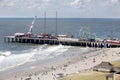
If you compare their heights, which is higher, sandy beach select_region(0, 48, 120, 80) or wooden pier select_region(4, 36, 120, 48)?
wooden pier select_region(4, 36, 120, 48)

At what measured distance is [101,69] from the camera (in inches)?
2183

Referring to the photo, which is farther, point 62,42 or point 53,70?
point 62,42

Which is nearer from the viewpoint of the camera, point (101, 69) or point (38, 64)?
point (101, 69)

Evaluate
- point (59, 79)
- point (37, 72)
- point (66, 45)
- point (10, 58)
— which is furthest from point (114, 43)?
point (59, 79)

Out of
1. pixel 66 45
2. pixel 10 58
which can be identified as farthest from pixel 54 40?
pixel 10 58

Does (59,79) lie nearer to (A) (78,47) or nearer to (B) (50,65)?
(B) (50,65)

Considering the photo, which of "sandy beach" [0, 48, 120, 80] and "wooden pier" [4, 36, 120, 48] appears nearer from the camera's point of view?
"sandy beach" [0, 48, 120, 80]

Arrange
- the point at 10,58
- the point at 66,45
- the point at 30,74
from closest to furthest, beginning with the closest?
the point at 30,74, the point at 10,58, the point at 66,45

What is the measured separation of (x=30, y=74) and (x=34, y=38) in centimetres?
5740

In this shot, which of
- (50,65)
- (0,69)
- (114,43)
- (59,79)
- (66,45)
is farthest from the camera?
(66,45)

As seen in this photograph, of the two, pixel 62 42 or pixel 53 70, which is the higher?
pixel 62 42

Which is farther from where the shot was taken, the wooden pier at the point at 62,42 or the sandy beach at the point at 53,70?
the wooden pier at the point at 62,42

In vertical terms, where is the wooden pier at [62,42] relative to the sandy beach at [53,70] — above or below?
above

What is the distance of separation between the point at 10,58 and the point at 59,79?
1078 inches
